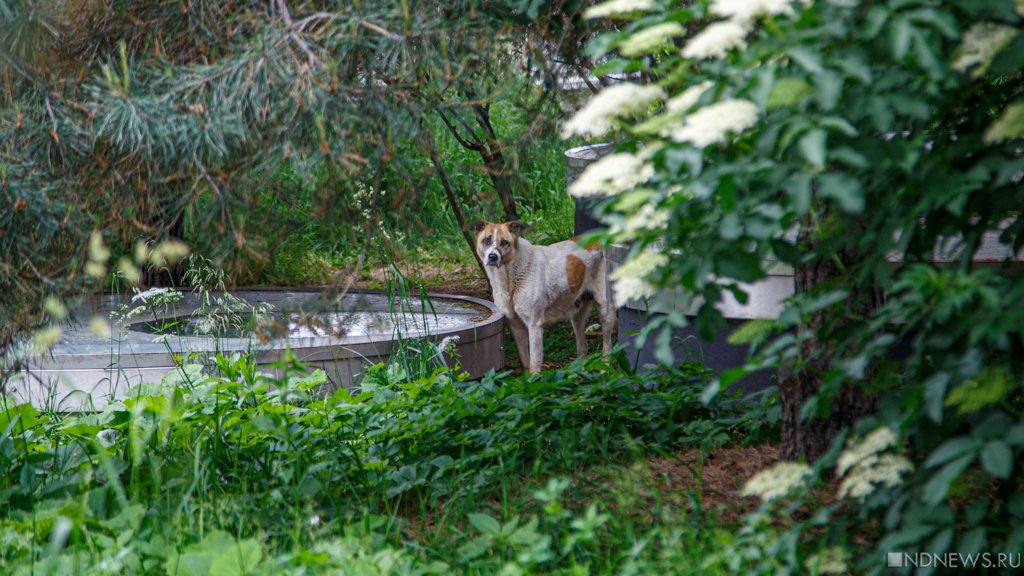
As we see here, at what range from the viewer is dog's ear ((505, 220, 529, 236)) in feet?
23.5

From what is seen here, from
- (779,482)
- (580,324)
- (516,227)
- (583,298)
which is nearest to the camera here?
(779,482)

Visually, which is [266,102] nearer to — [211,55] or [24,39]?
[211,55]

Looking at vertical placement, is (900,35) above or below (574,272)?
above

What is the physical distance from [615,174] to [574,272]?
5.77 meters

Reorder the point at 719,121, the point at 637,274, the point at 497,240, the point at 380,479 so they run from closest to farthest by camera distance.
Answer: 1. the point at 719,121
2. the point at 637,274
3. the point at 380,479
4. the point at 497,240

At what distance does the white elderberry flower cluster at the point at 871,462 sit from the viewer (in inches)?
71.7

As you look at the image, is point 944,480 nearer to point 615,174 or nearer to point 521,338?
point 615,174

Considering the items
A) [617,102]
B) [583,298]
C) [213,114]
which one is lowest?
[583,298]

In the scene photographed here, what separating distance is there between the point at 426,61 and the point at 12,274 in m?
1.31

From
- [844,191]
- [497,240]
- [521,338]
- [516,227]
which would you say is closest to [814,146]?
[844,191]

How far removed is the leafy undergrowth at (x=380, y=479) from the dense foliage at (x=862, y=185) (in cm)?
61

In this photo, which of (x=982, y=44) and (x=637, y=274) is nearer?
(x=982, y=44)

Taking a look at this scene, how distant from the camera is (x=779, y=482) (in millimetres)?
2033

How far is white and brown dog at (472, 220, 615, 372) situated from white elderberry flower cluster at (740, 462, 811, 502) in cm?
→ 496
